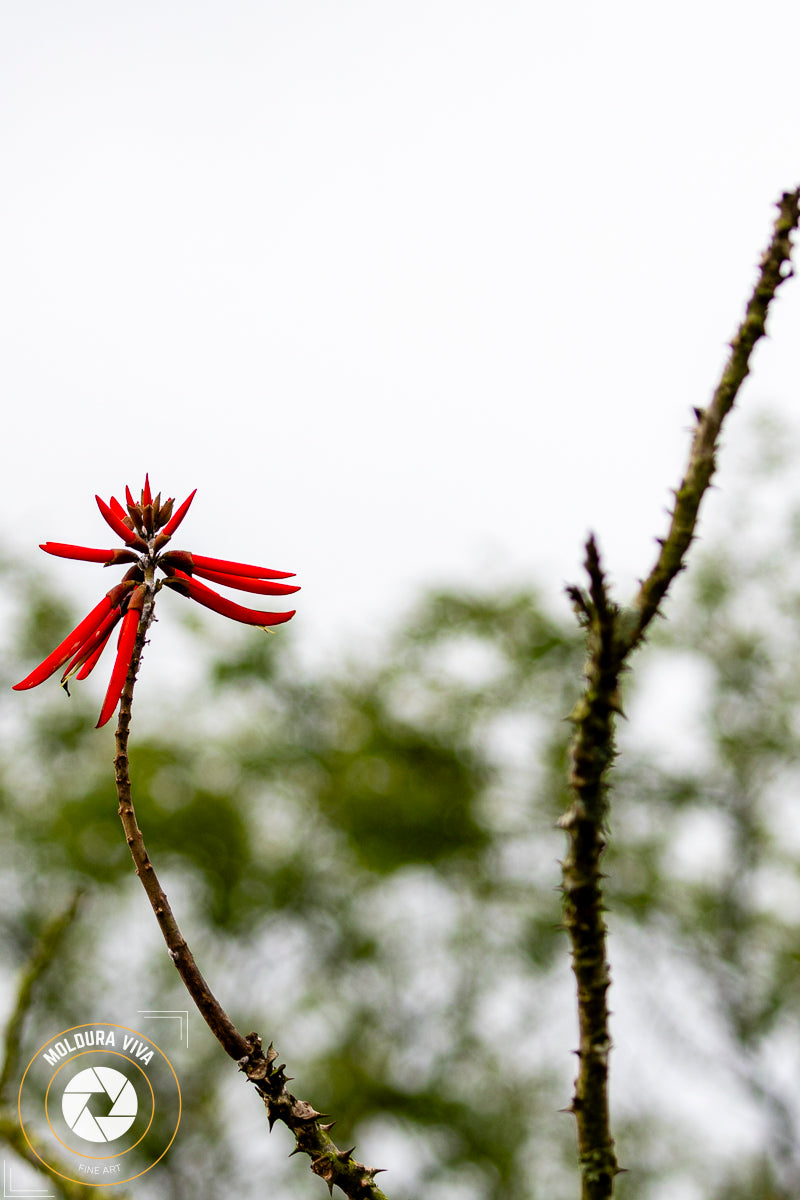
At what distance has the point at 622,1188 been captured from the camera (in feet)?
21.5

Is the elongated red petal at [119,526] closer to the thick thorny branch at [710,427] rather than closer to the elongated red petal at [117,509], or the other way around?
the elongated red petal at [117,509]

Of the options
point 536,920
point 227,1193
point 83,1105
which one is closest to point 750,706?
point 536,920

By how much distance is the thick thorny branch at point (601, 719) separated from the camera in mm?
253

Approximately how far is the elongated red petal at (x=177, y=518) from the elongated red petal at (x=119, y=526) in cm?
1

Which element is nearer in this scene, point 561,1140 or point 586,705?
point 586,705

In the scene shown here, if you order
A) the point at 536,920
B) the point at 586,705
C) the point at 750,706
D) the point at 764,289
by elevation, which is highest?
the point at 750,706

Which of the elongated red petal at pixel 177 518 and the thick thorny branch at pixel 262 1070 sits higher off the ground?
the elongated red petal at pixel 177 518

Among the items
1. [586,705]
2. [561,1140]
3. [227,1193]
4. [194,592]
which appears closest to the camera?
[586,705]

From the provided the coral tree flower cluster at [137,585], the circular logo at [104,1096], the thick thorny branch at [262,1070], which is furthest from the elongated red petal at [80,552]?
the circular logo at [104,1096]

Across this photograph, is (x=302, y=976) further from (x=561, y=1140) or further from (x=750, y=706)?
(x=750, y=706)

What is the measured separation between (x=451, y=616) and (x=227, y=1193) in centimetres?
392

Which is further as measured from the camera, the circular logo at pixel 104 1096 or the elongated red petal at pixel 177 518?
the circular logo at pixel 104 1096

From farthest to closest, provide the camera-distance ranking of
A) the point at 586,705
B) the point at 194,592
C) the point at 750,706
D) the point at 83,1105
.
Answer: the point at 750,706 < the point at 83,1105 < the point at 194,592 < the point at 586,705

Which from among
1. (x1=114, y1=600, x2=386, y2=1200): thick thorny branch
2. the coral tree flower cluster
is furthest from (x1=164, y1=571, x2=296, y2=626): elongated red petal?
(x1=114, y1=600, x2=386, y2=1200): thick thorny branch
